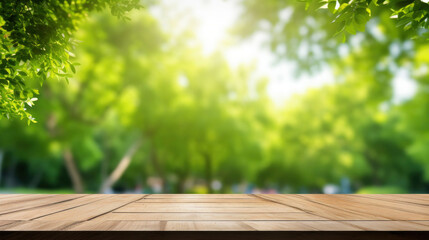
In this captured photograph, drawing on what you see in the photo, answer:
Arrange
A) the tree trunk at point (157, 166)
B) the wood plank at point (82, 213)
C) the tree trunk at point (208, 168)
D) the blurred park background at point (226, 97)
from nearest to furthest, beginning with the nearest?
the wood plank at point (82, 213), the blurred park background at point (226, 97), the tree trunk at point (208, 168), the tree trunk at point (157, 166)

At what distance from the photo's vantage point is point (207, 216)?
242cm

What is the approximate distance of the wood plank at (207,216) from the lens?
7.61 feet

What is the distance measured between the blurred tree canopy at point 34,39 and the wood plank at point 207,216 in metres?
1.24

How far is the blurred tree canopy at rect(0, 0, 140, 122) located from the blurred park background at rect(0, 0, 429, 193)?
20 centimetres

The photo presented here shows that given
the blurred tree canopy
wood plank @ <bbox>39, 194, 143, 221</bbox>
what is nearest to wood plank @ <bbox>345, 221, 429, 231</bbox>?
wood plank @ <bbox>39, 194, 143, 221</bbox>

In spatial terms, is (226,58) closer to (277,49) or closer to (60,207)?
(277,49)

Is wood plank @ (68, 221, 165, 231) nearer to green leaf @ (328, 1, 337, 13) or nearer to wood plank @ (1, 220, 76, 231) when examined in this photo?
wood plank @ (1, 220, 76, 231)

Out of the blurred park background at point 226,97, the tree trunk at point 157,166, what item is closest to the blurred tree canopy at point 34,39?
the blurred park background at point 226,97

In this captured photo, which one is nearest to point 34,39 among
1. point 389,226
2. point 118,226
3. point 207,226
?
point 118,226

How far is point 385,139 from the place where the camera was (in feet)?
129

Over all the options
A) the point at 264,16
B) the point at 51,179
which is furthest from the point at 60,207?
the point at 51,179

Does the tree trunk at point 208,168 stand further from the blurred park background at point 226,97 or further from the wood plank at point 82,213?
the wood plank at point 82,213

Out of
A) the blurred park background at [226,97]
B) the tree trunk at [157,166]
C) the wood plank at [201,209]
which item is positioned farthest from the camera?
the tree trunk at [157,166]
